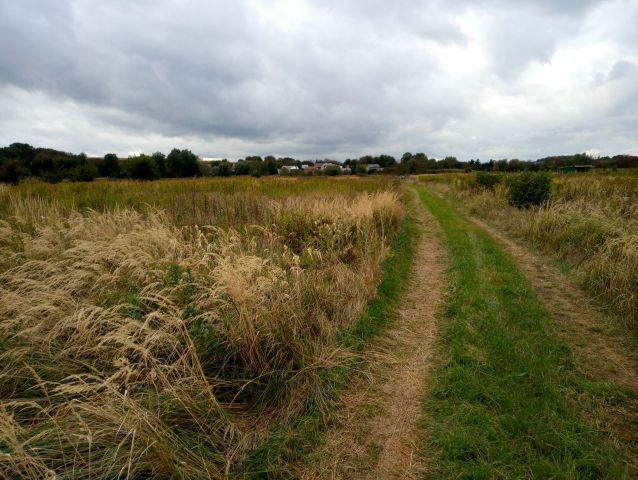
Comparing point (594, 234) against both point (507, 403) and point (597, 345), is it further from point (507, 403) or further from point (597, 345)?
point (507, 403)

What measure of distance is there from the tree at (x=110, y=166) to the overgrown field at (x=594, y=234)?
4467 cm

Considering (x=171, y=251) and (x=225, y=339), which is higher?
(x=171, y=251)

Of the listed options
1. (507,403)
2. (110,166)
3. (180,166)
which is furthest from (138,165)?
(507,403)

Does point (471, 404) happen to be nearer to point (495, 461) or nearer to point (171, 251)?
point (495, 461)

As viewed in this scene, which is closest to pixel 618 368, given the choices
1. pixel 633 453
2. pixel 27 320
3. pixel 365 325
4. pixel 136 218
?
pixel 633 453

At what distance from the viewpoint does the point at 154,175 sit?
32.3 m

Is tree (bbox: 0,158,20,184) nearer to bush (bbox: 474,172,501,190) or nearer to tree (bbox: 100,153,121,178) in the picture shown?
tree (bbox: 100,153,121,178)

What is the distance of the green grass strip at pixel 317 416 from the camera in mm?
2326

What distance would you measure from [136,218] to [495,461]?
22.2ft

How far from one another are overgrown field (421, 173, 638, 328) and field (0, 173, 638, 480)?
63 millimetres

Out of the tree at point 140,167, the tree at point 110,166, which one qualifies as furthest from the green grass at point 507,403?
the tree at point 110,166

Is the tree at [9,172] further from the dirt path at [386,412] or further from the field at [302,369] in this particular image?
the dirt path at [386,412]

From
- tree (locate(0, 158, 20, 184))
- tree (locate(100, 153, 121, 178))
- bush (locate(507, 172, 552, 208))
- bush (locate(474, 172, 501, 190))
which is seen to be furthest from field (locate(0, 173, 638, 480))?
tree (locate(100, 153, 121, 178))

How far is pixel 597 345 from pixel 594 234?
4.42 meters
